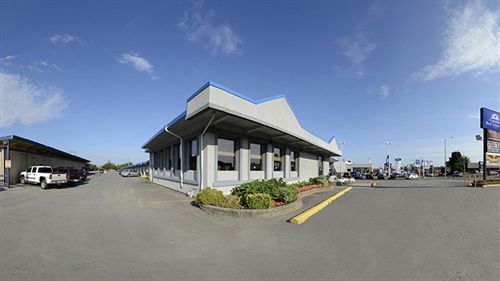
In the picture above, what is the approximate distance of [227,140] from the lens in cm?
1509

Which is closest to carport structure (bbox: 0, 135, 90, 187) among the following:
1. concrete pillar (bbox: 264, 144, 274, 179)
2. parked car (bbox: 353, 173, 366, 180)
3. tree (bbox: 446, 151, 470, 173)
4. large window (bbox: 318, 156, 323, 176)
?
concrete pillar (bbox: 264, 144, 274, 179)

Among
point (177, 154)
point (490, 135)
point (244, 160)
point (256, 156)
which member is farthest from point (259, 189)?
point (490, 135)

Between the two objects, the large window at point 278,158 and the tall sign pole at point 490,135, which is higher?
the tall sign pole at point 490,135

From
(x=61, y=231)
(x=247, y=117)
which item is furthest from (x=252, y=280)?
(x=247, y=117)

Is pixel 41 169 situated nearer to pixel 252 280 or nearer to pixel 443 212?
pixel 252 280

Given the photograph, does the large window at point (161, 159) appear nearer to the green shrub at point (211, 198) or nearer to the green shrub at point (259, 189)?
the green shrub at point (211, 198)

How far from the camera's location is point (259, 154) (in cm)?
1797

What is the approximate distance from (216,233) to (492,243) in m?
7.05

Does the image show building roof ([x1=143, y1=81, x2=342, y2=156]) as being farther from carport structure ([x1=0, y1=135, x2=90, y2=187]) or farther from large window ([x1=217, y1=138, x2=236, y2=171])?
carport structure ([x1=0, y1=135, x2=90, y2=187])

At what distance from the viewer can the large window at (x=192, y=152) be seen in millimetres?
15481

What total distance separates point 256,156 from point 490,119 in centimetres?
1995

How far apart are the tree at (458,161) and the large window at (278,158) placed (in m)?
83.3

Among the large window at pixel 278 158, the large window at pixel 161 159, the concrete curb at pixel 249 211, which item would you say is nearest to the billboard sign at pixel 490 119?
the large window at pixel 278 158

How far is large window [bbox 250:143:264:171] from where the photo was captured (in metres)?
17.1
